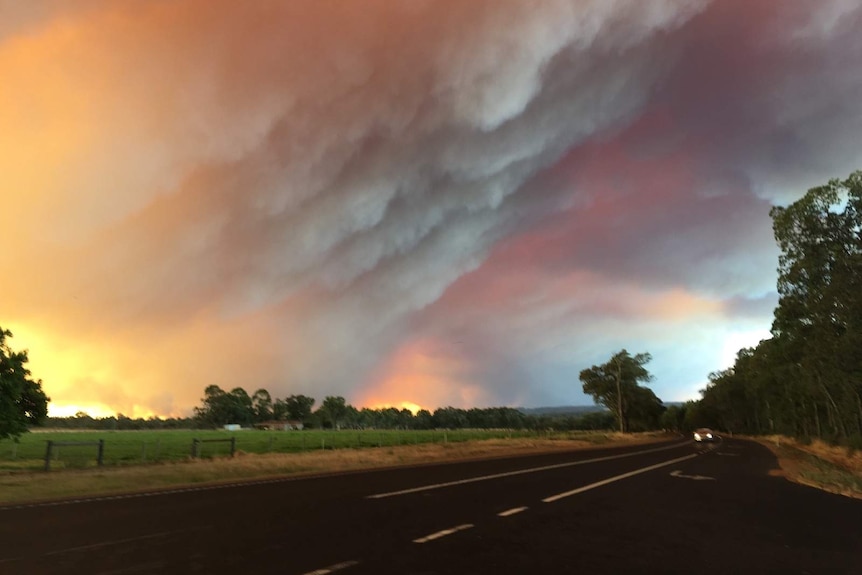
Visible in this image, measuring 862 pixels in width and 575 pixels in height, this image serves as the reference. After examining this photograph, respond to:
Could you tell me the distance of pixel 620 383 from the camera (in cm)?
11400

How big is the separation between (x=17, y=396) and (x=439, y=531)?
23.2 m

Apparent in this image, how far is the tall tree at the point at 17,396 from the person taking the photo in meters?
24.2

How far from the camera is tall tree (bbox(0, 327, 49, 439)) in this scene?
79.6 ft

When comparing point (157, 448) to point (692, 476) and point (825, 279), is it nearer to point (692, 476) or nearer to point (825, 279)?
point (692, 476)

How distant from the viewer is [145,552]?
8188mm

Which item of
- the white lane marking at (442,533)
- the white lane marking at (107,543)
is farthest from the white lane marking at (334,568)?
the white lane marking at (107,543)

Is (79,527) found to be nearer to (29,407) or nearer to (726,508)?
(726,508)

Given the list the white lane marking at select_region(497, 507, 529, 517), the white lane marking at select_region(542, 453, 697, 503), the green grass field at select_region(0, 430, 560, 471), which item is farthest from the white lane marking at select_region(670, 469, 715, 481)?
the green grass field at select_region(0, 430, 560, 471)

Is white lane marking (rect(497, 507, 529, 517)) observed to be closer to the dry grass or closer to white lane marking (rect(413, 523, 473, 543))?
white lane marking (rect(413, 523, 473, 543))

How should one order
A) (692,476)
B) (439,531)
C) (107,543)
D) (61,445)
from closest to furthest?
(107,543), (439,531), (692,476), (61,445)

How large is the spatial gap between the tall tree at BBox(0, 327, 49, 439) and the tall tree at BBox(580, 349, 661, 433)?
94.7 m

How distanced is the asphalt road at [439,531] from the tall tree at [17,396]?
12683mm

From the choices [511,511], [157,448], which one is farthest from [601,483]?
[157,448]

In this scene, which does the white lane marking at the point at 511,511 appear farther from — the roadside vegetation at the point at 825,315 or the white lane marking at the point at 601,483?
the roadside vegetation at the point at 825,315
